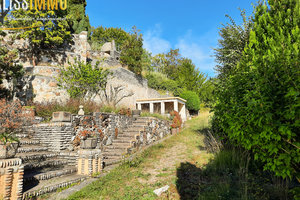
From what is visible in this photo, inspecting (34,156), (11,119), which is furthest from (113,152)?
(11,119)

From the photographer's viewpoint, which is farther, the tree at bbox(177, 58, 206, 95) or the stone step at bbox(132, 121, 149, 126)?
the tree at bbox(177, 58, 206, 95)

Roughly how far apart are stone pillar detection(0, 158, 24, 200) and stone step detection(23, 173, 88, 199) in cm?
28

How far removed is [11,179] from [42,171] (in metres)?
1.88

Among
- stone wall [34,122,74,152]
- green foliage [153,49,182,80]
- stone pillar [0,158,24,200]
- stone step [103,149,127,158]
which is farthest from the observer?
green foliage [153,49,182,80]

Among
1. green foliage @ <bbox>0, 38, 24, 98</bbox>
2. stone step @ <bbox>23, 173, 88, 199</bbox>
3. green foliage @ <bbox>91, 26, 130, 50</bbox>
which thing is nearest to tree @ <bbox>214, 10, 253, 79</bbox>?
stone step @ <bbox>23, 173, 88, 199</bbox>

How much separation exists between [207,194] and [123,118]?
7.46 meters

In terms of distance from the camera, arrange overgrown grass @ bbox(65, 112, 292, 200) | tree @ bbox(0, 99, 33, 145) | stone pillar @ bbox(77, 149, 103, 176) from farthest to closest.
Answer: tree @ bbox(0, 99, 33, 145) < stone pillar @ bbox(77, 149, 103, 176) < overgrown grass @ bbox(65, 112, 292, 200)

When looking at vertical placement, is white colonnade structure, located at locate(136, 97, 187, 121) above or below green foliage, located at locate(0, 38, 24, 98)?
below

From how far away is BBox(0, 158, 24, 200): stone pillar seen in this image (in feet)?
12.2

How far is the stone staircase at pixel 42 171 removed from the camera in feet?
15.2

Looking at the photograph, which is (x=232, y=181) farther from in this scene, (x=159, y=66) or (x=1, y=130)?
(x=159, y=66)

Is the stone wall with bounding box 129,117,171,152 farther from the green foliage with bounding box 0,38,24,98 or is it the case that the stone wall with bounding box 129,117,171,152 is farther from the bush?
the green foliage with bounding box 0,38,24,98

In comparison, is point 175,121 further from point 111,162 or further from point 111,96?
point 111,162

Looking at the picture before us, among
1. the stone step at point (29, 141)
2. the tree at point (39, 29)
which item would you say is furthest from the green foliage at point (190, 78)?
the stone step at point (29, 141)
